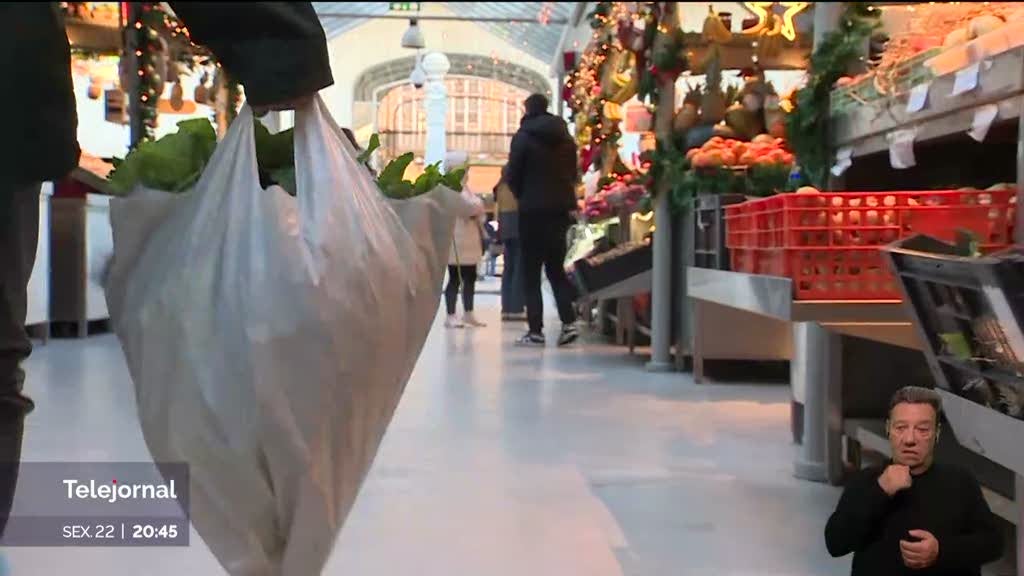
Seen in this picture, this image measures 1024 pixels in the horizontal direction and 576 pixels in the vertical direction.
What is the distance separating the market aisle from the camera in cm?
218

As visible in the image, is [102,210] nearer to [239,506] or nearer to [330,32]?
[239,506]

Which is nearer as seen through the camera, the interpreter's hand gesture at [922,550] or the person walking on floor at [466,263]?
the interpreter's hand gesture at [922,550]

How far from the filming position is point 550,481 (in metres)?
2.89

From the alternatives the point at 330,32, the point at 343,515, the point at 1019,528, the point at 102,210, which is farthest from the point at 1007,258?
the point at 330,32

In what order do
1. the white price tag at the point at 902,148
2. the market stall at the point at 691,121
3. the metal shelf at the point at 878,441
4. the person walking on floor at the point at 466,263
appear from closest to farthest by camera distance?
the metal shelf at the point at 878,441 < the white price tag at the point at 902,148 < the market stall at the point at 691,121 < the person walking on floor at the point at 466,263

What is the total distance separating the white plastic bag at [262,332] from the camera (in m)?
1.33

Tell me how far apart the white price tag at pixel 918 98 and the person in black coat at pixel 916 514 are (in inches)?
36.0

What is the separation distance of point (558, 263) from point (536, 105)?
102cm

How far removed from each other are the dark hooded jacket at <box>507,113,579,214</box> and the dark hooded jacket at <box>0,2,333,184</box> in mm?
5386

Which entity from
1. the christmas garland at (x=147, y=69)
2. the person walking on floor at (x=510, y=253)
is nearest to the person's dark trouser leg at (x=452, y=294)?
the person walking on floor at (x=510, y=253)

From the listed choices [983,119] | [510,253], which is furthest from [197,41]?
A: [510,253]

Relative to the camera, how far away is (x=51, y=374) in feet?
16.4

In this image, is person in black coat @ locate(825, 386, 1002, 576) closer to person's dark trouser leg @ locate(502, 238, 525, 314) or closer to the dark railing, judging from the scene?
person's dark trouser leg @ locate(502, 238, 525, 314)
